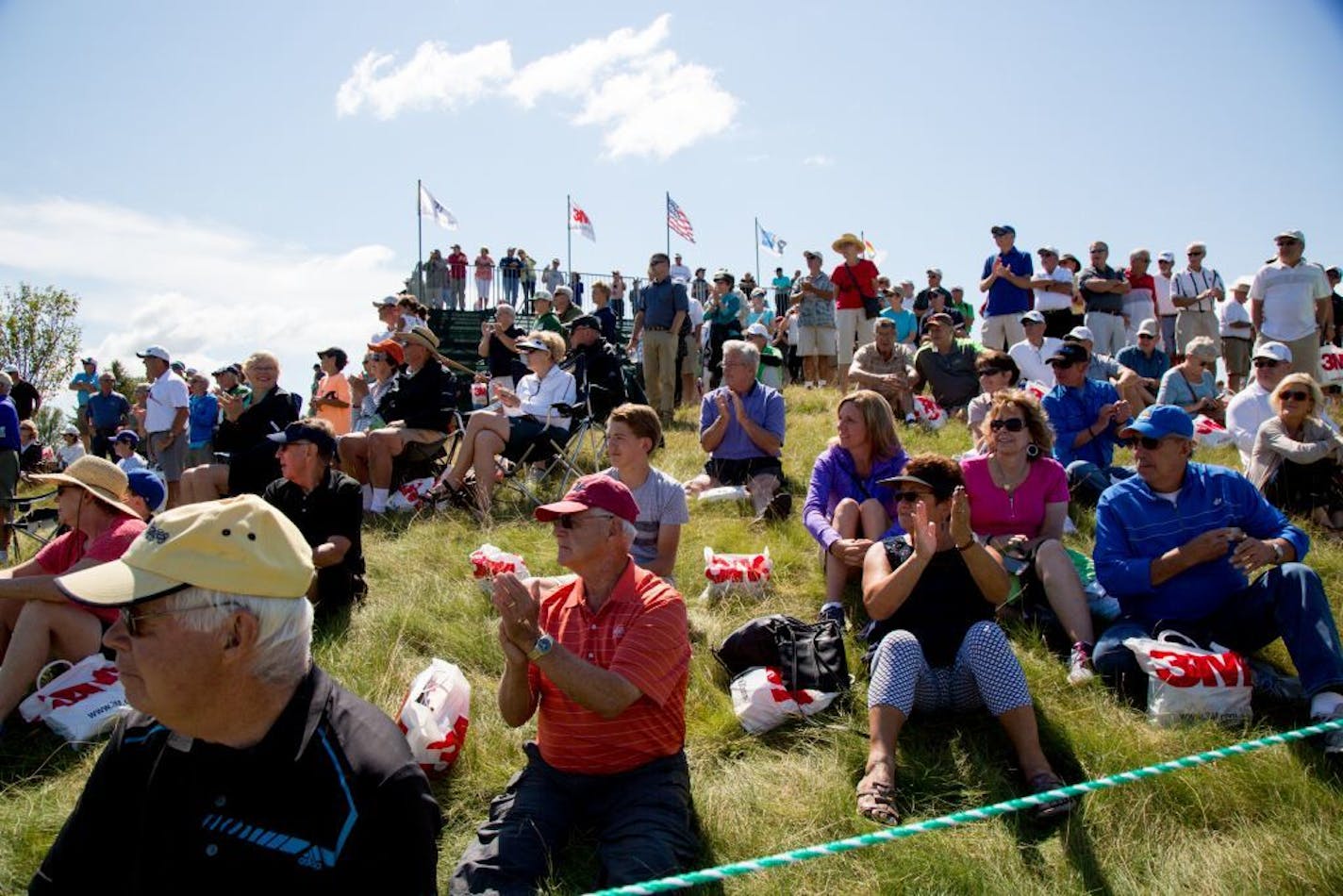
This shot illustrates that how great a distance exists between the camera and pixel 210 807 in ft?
5.98

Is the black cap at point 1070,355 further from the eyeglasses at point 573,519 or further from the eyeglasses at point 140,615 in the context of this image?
the eyeglasses at point 140,615

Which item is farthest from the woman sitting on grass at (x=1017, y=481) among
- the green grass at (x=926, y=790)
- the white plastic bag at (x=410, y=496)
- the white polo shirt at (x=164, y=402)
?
the white polo shirt at (x=164, y=402)

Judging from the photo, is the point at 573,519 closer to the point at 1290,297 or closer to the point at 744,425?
the point at 744,425

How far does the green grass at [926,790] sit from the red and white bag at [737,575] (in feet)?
0.84

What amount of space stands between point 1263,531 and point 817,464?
7.64ft

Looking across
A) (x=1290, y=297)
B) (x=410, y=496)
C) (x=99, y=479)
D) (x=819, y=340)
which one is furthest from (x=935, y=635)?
(x=819, y=340)

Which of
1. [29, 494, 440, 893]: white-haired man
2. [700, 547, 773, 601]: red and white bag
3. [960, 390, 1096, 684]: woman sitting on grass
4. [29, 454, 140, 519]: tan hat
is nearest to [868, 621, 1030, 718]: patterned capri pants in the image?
[960, 390, 1096, 684]: woman sitting on grass

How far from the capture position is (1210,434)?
8.59 m

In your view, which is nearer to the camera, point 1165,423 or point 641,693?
point 641,693

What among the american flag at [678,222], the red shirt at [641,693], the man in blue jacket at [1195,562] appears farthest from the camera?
the american flag at [678,222]

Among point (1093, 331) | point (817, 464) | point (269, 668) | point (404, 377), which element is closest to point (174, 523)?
point (269, 668)

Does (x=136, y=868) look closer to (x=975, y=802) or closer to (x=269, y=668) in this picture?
(x=269, y=668)

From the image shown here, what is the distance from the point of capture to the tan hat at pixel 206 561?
184cm

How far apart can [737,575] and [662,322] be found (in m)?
6.64
